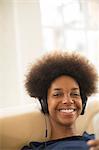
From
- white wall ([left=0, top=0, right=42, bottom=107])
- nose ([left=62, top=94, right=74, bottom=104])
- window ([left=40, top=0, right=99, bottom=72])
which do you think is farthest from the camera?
window ([left=40, top=0, right=99, bottom=72])

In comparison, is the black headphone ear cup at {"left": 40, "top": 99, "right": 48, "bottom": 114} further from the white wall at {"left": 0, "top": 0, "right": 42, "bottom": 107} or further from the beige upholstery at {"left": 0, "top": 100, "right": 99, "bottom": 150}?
the white wall at {"left": 0, "top": 0, "right": 42, "bottom": 107}

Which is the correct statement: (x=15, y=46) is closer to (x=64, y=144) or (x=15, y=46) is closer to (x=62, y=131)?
(x=62, y=131)

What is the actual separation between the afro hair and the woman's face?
33 mm

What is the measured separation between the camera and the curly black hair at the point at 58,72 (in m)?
1.33

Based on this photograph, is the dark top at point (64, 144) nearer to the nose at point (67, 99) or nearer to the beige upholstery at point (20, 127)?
Result: the beige upholstery at point (20, 127)

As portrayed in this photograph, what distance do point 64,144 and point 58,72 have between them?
33 cm

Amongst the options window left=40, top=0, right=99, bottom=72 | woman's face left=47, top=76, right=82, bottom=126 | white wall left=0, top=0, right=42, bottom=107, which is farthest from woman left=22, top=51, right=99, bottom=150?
window left=40, top=0, right=99, bottom=72

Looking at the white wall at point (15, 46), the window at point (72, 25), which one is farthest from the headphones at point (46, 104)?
the window at point (72, 25)

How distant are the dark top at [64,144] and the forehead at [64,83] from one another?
8.8 inches

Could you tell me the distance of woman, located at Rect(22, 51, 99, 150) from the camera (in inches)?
49.7

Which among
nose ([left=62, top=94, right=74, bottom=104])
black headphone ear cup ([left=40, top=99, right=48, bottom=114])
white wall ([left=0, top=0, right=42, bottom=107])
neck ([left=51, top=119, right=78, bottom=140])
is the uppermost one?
white wall ([left=0, top=0, right=42, bottom=107])

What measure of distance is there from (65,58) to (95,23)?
1.26 metres

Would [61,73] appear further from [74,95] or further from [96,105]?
[96,105]

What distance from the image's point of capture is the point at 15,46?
183cm
